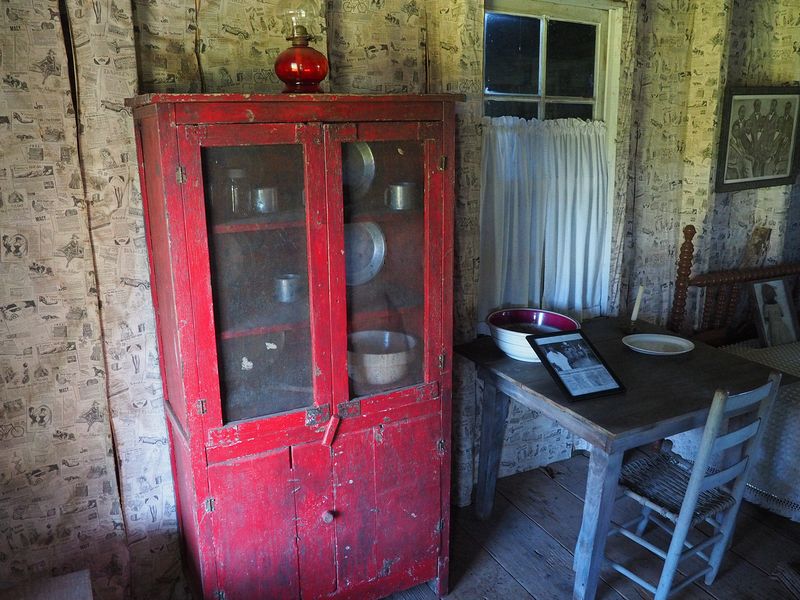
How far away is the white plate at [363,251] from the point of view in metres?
2.04

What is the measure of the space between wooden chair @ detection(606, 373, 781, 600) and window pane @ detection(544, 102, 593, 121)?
1.46m

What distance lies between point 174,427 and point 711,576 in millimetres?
2159

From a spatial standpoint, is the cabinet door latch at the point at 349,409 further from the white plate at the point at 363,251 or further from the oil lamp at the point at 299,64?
the oil lamp at the point at 299,64

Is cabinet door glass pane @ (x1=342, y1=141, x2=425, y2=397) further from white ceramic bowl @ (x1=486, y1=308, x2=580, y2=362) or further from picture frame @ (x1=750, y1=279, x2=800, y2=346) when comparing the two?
picture frame @ (x1=750, y1=279, x2=800, y2=346)

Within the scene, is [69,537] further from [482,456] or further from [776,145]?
[776,145]

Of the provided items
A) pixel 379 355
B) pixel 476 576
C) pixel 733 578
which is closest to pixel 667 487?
pixel 733 578

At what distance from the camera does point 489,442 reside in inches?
113

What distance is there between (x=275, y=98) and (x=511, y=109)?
1378mm

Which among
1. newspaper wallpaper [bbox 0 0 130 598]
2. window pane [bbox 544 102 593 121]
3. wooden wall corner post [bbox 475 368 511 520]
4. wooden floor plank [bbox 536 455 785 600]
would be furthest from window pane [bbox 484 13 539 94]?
wooden floor plank [bbox 536 455 785 600]

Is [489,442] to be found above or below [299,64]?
below

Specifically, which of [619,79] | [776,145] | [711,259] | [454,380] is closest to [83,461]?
[454,380]

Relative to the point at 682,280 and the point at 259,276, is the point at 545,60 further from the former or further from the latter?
the point at 259,276

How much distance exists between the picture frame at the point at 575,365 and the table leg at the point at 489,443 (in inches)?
15.8

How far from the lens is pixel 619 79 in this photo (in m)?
2.98
